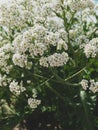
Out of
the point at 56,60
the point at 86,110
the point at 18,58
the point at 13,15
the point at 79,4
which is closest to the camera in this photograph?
the point at 56,60

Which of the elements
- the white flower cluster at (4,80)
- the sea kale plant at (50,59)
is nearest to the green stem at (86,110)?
the sea kale plant at (50,59)

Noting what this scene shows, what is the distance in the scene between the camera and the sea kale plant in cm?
410

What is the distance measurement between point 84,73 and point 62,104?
1.98ft

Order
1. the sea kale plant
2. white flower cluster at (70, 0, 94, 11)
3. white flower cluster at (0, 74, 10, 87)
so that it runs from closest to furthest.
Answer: the sea kale plant < white flower cluster at (70, 0, 94, 11) < white flower cluster at (0, 74, 10, 87)

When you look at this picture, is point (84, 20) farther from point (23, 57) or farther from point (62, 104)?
point (23, 57)

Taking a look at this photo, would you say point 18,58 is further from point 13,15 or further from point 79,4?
point 79,4

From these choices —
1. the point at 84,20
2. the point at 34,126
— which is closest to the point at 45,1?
the point at 84,20

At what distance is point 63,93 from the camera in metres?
5.50

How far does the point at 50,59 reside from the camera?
3961mm

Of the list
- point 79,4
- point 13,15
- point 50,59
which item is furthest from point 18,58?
point 79,4

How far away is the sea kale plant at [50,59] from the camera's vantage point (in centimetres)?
410

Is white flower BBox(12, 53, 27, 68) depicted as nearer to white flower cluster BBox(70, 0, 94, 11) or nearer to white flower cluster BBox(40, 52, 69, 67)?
→ white flower cluster BBox(40, 52, 69, 67)

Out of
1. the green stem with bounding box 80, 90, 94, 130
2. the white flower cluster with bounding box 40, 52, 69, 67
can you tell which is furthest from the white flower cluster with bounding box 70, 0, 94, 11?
the green stem with bounding box 80, 90, 94, 130

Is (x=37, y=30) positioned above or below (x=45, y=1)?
below
